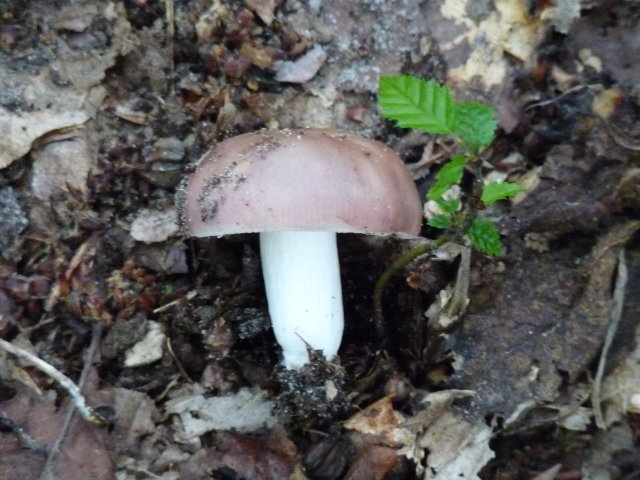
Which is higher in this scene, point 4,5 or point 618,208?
point 4,5

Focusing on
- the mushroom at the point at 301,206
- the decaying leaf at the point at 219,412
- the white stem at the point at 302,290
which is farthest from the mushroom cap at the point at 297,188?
the decaying leaf at the point at 219,412

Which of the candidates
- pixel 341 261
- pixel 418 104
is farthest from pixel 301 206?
pixel 341 261

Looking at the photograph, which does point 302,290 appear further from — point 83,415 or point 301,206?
point 83,415

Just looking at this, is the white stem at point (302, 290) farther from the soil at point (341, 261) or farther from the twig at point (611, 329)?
the twig at point (611, 329)

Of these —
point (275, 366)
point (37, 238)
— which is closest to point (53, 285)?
point (37, 238)

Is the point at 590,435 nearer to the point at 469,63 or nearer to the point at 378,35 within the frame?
the point at 469,63

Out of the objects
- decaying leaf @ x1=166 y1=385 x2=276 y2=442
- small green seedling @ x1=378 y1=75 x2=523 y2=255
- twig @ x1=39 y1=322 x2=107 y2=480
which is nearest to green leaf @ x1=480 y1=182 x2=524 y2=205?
small green seedling @ x1=378 y1=75 x2=523 y2=255
